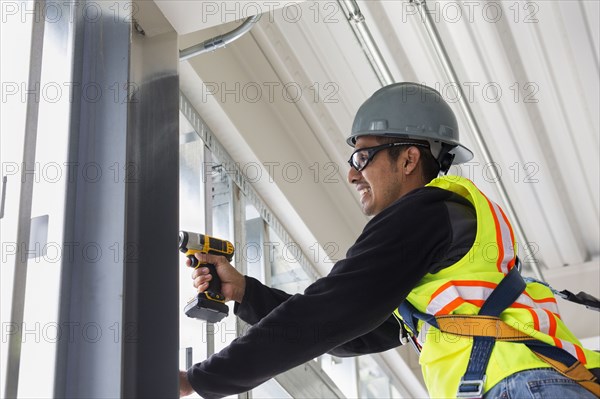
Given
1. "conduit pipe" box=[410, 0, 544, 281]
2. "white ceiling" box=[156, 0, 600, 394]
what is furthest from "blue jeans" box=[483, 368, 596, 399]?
"conduit pipe" box=[410, 0, 544, 281]

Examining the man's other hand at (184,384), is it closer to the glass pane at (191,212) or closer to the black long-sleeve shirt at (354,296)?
the black long-sleeve shirt at (354,296)

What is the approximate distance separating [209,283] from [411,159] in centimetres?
93

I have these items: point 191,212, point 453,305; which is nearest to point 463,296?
point 453,305

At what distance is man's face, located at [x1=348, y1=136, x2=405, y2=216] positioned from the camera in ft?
10.8

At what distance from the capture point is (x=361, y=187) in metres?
3.33

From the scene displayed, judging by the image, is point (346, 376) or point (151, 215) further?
point (346, 376)

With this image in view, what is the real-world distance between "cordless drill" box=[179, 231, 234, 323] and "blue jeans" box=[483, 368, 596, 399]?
0.98 metres

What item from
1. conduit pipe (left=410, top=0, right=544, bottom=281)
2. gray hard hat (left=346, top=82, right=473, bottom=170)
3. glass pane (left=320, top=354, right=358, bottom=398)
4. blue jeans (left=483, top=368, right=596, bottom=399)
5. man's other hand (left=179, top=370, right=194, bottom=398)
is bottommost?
blue jeans (left=483, top=368, right=596, bottom=399)

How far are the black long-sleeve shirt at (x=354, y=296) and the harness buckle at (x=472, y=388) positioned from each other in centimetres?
33

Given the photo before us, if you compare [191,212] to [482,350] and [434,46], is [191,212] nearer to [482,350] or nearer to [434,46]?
[434,46]

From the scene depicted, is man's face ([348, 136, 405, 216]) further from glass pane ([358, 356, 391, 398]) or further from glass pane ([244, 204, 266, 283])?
glass pane ([358, 356, 391, 398])

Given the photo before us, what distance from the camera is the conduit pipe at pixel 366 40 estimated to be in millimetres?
4539

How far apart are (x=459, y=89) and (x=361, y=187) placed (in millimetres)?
2219

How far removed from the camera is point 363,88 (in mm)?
5645
